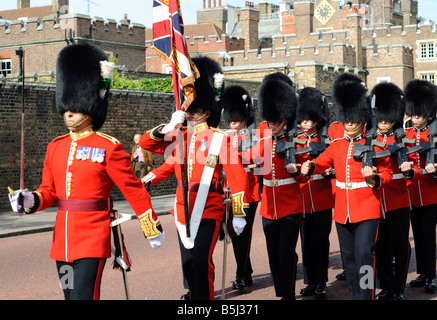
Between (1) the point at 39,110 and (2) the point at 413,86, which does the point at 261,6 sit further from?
(2) the point at 413,86

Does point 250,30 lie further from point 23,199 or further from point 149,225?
point 23,199

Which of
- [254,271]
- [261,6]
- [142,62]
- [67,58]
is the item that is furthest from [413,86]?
[261,6]

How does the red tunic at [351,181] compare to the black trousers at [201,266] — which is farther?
the red tunic at [351,181]

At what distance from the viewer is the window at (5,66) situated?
32719 mm

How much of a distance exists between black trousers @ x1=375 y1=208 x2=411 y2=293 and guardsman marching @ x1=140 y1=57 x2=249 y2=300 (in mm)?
1822

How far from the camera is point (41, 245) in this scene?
34.1ft

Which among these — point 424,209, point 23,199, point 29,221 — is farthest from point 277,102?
point 29,221

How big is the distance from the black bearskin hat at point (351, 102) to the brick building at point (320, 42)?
21.4 metres

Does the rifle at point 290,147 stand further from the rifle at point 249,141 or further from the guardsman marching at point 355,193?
the rifle at point 249,141

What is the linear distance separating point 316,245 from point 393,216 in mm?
813

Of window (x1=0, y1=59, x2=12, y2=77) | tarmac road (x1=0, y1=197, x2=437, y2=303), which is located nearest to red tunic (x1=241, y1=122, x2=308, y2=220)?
tarmac road (x1=0, y1=197, x2=437, y2=303)

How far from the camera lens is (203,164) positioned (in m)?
5.80

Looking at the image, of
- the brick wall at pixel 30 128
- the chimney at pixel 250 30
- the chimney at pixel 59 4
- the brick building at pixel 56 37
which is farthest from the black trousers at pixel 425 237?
the chimney at pixel 250 30
